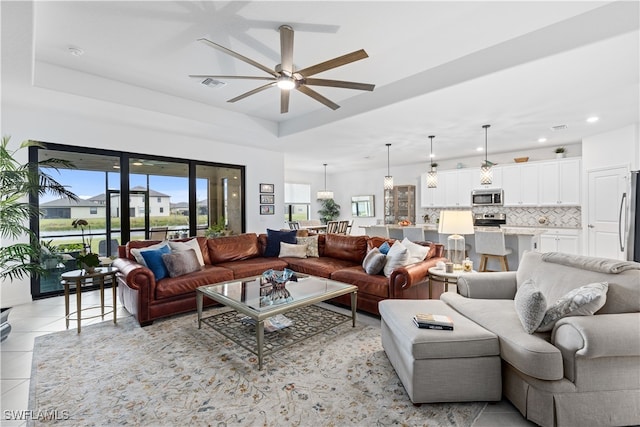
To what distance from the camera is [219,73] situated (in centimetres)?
Result: 365

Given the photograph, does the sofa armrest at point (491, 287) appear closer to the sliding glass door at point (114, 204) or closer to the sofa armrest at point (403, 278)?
the sofa armrest at point (403, 278)

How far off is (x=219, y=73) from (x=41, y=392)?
3490 millimetres

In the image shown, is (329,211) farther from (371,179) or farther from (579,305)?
(579,305)

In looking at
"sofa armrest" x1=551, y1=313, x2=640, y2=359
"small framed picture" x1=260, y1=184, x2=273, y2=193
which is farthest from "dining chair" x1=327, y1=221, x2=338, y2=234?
"sofa armrest" x1=551, y1=313, x2=640, y2=359

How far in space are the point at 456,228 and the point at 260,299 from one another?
229 centimetres

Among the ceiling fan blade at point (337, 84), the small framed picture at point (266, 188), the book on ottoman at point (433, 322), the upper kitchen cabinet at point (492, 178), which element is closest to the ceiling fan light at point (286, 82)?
the ceiling fan blade at point (337, 84)

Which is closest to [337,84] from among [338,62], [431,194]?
[338,62]

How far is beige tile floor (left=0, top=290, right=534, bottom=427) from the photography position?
Result: 182 centimetres

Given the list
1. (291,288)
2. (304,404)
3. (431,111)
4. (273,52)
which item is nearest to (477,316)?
(304,404)

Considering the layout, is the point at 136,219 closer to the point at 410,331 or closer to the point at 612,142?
the point at 410,331

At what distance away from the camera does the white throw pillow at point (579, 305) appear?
177cm

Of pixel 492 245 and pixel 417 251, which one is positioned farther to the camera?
pixel 492 245

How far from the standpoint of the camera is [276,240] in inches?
201

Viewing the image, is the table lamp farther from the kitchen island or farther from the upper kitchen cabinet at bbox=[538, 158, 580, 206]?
the upper kitchen cabinet at bbox=[538, 158, 580, 206]
